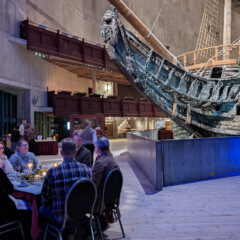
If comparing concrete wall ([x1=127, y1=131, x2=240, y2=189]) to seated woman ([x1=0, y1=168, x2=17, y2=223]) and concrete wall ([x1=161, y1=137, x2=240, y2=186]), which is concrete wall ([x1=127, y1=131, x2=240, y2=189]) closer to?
concrete wall ([x1=161, y1=137, x2=240, y2=186])

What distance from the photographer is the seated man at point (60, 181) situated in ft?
10.2

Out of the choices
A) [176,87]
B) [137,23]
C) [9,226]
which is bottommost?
[9,226]

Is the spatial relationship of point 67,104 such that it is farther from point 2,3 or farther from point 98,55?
point 2,3

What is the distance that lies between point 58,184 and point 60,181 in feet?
0.12

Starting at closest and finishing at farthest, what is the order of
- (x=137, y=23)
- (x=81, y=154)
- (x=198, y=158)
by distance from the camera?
(x=81, y=154) < (x=198, y=158) < (x=137, y=23)

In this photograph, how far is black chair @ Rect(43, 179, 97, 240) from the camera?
2996mm

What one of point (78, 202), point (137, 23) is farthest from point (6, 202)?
point (137, 23)

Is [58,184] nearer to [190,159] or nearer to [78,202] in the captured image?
→ [78,202]

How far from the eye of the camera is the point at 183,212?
499 centimetres

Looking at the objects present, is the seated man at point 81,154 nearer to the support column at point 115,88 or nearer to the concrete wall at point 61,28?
the concrete wall at point 61,28

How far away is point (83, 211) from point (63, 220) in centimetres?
24

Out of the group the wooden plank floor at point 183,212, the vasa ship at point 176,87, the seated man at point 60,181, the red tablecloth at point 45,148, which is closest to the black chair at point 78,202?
the seated man at point 60,181

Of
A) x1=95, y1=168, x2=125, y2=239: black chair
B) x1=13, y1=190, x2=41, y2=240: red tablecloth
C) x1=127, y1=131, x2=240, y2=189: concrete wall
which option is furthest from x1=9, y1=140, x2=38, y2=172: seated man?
x1=127, y1=131, x2=240, y2=189: concrete wall

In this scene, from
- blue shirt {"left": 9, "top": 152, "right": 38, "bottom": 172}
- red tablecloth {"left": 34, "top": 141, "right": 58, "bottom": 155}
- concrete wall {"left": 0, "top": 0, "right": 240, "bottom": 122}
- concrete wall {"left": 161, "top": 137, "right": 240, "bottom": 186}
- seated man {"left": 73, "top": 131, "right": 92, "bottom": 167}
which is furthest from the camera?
concrete wall {"left": 0, "top": 0, "right": 240, "bottom": 122}
